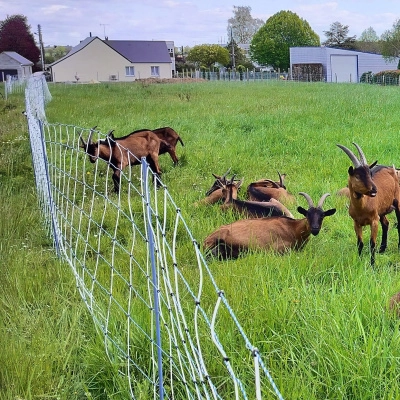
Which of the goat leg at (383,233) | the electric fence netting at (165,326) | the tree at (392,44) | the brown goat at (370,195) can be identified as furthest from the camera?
the tree at (392,44)

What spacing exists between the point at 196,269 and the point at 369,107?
11171 millimetres

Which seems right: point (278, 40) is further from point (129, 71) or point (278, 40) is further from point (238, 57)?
point (129, 71)

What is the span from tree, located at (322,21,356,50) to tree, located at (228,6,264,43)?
15.3m

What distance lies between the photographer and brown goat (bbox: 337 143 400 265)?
446cm

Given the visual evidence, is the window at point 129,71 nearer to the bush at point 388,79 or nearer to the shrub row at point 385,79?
the shrub row at point 385,79

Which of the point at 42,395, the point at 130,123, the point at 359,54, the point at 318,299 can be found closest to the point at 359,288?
the point at 318,299

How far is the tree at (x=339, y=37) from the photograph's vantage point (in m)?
77.2

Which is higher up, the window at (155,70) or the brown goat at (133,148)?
the window at (155,70)

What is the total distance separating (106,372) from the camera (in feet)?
10.00

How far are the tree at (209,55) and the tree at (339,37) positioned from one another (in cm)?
1762

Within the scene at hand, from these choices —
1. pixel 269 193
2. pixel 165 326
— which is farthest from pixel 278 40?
pixel 165 326

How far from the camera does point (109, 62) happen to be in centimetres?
6169

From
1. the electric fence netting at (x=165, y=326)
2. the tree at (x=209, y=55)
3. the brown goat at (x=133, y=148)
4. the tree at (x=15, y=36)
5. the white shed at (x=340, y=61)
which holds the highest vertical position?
the tree at (x=15, y=36)

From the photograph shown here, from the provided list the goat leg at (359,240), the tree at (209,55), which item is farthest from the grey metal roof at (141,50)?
the goat leg at (359,240)
